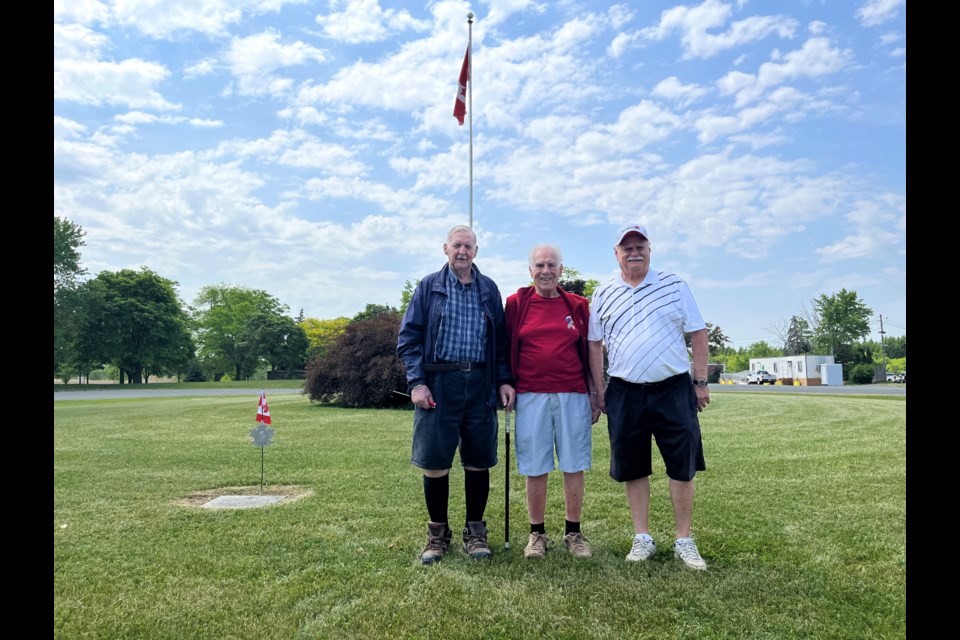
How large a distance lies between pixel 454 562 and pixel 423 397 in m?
1.01

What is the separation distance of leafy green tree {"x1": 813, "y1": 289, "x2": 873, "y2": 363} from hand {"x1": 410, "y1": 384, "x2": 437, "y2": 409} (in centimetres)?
5347

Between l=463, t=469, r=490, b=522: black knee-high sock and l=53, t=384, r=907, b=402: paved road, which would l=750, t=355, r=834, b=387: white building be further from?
l=463, t=469, r=490, b=522: black knee-high sock

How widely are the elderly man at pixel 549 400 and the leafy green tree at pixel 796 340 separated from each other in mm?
64770

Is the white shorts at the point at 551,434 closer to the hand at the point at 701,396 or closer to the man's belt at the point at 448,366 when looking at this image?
the man's belt at the point at 448,366

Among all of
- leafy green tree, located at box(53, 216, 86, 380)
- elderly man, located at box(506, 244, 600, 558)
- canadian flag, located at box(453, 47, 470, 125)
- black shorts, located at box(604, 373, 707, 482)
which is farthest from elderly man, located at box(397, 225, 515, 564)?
leafy green tree, located at box(53, 216, 86, 380)

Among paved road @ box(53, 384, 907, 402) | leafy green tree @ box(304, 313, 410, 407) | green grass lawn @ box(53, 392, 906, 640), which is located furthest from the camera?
paved road @ box(53, 384, 907, 402)

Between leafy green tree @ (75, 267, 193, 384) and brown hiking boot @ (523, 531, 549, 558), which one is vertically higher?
leafy green tree @ (75, 267, 193, 384)

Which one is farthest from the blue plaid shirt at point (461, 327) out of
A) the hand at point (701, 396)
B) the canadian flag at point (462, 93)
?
the canadian flag at point (462, 93)

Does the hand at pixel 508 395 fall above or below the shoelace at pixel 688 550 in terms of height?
above

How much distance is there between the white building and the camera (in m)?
41.1

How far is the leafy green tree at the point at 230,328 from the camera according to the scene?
60.5 meters
